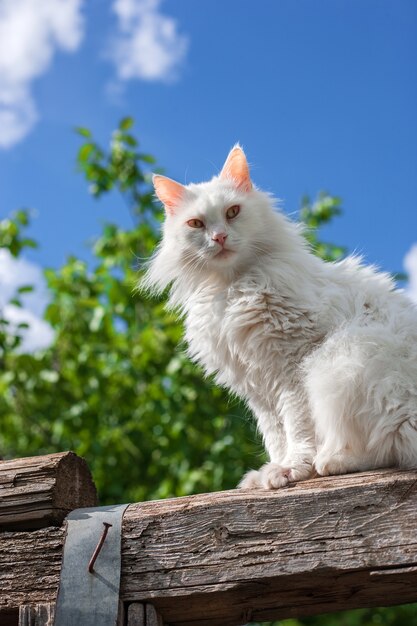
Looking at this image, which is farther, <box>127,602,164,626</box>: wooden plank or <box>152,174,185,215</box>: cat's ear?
<box>152,174,185,215</box>: cat's ear

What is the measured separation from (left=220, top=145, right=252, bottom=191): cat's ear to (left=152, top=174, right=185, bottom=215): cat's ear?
19cm

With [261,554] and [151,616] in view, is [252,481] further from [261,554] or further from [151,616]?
[151,616]

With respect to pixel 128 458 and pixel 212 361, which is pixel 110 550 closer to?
pixel 212 361

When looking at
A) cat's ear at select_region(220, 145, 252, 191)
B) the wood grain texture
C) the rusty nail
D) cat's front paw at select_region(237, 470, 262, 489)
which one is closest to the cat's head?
cat's ear at select_region(220, 145, 252, 191)

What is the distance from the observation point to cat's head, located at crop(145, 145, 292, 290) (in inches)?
102

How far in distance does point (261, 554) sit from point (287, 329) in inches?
29.1

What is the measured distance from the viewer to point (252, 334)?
2.42 m

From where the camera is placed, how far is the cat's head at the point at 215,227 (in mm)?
2578

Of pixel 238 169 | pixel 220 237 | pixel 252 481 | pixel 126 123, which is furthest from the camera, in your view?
pixel 126 123

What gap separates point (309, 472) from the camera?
7.26ft

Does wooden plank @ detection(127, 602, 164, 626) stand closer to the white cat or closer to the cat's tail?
the white cat

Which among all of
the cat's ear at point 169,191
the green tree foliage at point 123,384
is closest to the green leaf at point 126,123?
the green tree foliage at point 123,384

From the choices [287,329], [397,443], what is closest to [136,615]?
[397,443]

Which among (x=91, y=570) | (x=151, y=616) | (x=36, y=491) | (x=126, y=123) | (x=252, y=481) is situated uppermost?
(x=126, y=123)
